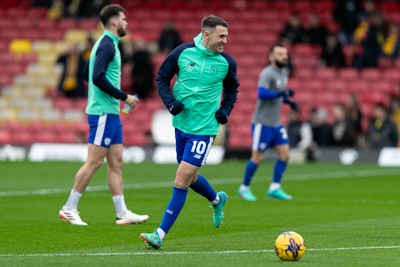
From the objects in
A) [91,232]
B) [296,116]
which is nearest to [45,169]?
[296,116]

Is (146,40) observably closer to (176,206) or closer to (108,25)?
(108,25)

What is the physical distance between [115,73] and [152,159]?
690 inches

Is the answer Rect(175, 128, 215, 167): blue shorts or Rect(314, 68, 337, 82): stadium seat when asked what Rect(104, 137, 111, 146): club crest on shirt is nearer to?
Rect(175, 128, 215, 167): blue shorts

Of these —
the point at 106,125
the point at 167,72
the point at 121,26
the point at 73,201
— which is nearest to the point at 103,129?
the point at 106,125

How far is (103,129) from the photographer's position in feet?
45.2

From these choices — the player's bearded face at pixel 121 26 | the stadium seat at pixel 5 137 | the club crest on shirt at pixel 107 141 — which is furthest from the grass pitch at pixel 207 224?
the stadium seat at pixel 5 137

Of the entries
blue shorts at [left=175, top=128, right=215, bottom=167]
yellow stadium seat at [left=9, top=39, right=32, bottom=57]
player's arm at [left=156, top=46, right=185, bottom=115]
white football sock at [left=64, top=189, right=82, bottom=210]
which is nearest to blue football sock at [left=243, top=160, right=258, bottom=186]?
white football sock at [left=64, top=189, right=82, bottom=210]

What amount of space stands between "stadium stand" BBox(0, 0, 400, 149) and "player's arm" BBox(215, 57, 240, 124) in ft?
63.6

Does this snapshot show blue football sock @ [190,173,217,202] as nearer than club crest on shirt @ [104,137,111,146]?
Yes

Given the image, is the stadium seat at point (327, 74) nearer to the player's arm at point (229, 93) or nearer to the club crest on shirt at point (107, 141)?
the club crest on shirt at point (107, 141)

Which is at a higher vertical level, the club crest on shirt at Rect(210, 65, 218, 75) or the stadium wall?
the club crest on shirt at Rect(210, 65, 218, 75)

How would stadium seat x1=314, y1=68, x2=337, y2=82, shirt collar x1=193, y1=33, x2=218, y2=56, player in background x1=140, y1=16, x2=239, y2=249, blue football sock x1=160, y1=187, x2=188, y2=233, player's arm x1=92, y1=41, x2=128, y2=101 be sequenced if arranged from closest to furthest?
blue football sock x1=160, y1=187, x2=188, y2=233 < player in background x1=140, y1=16, x2=239, y2=249 < shirt collar x1=193, y1=33, x2=218, y2=56 < player's arm x1=92, y1=41, x2=128, y2=101 < stadium seat x1=314, y1=68, x2=337, y2=82

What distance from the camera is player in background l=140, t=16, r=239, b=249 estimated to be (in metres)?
11.6

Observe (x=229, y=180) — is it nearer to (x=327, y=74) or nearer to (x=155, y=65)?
(x=327, y=74)
